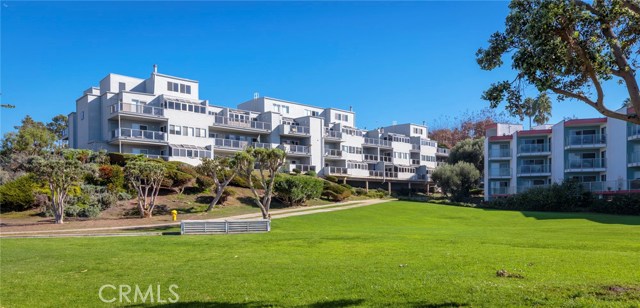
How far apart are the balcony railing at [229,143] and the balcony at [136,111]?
7343 mm

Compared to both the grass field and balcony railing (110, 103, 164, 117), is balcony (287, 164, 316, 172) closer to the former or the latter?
balcony railing (110, 103, 164, 117)

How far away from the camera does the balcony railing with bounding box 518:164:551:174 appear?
56.0 m

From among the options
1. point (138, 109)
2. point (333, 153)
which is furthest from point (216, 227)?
point (333, 153)

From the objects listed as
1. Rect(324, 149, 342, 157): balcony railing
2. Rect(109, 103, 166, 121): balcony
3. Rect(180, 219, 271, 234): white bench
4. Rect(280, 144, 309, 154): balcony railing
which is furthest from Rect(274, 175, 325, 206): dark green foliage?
Rect(324, 149, 342, 157): balcony railing

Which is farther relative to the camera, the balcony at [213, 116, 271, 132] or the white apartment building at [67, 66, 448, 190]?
the balcony at [213, 116, 271, 132]

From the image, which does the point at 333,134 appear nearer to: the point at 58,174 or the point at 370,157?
the point at 370,157

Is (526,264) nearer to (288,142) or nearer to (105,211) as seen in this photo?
(105,211)

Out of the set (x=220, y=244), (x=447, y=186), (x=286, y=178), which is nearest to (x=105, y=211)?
(x=286, y=178)

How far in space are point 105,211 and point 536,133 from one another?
47690 mm

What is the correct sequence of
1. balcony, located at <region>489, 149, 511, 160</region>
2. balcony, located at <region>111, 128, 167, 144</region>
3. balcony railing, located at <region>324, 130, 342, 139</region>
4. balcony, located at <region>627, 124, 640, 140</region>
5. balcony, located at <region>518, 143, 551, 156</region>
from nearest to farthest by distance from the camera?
balcony, located at <region>627, 124, 640, 140</region>
balcony, located at <region>111, 128, 167, 144</region>
balcony, located at <region>518, 143, 551, 156</region>
balcony, located at <region>489, 149, 511, 160</region>
balcony railing, located at <region>324, 130, 342, 139</region>

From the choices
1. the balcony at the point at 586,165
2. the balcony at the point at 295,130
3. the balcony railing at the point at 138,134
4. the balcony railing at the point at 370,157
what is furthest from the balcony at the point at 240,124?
the balcony at the point at 586,165

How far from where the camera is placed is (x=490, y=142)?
6047 cm

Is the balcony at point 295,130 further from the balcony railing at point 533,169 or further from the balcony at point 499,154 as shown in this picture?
the balcony railing at point 533,169

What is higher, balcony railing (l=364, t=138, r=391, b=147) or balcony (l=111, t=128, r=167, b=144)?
balcony railing (l=364, t=138, r=391, b=147)
